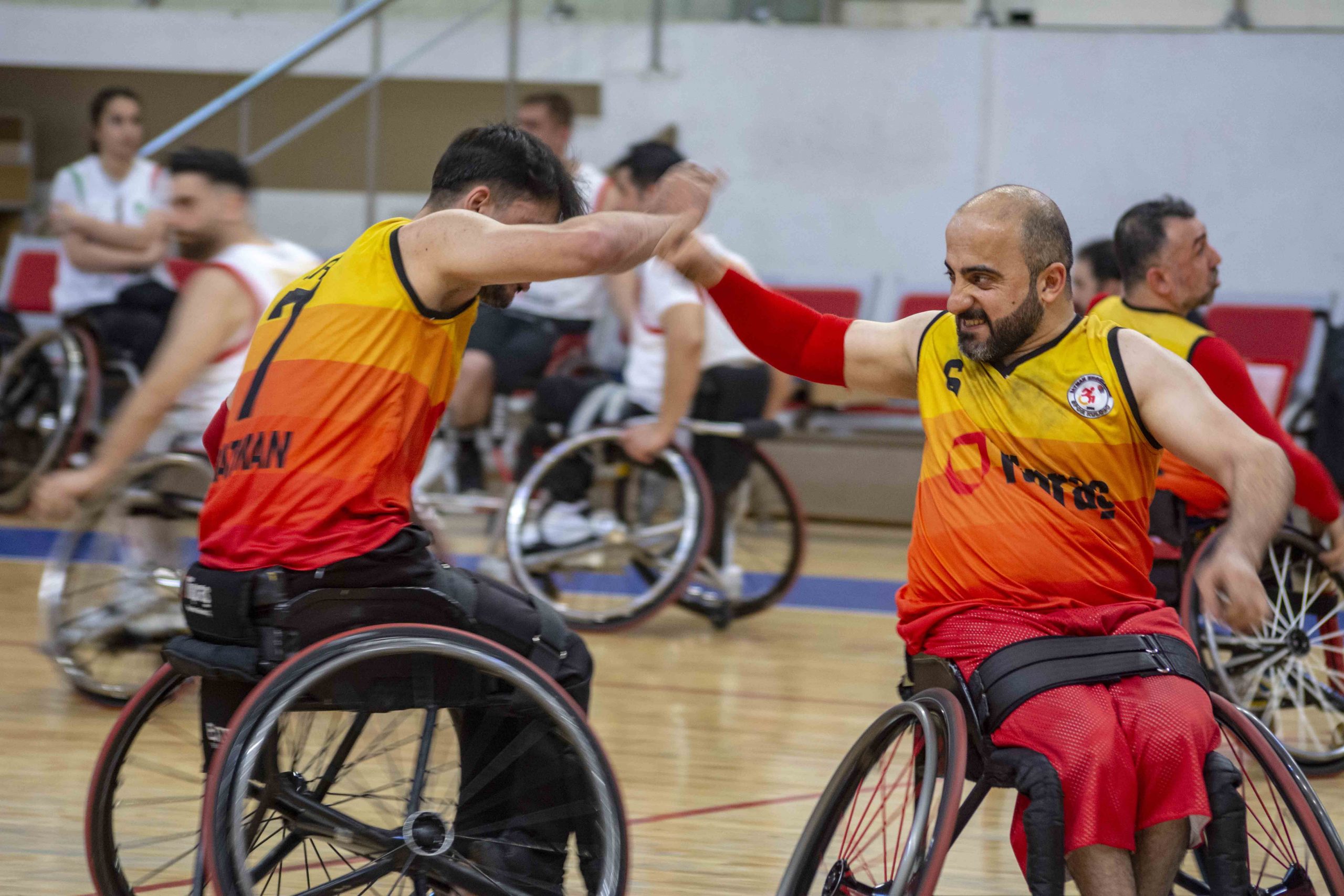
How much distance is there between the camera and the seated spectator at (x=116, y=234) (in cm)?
497

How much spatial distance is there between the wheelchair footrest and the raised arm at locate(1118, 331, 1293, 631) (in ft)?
3.43

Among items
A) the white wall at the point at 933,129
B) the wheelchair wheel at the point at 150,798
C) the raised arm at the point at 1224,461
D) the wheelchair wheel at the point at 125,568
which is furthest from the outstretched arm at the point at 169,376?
the white wall at the point at 933,129

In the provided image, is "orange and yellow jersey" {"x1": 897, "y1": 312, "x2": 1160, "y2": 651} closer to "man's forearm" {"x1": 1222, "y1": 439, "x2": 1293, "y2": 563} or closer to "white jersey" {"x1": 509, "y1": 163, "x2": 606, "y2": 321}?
"man's forearm" {"x1": 1222, "y1": 439, "x2": 1293, "y2": 563}

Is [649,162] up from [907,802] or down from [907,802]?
up

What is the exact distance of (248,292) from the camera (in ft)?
9.37

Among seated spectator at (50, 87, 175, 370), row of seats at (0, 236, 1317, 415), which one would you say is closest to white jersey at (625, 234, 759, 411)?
row of seats at (0, 236, 1317, 415)

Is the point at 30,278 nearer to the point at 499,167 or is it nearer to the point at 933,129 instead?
the point at 933,129

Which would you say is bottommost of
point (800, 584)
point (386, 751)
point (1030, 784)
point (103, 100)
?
point (800, 584)

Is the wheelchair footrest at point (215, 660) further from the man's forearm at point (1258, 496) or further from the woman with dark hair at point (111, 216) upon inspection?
the woman with dark hair at point (111, 216)

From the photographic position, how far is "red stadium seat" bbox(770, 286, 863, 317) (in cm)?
612

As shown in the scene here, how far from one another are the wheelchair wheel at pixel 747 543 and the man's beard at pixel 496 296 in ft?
7.27

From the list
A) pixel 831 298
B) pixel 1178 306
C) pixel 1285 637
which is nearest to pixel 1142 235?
pixel 1178 306

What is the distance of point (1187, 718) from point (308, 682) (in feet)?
3.08

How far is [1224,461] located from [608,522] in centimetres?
251
